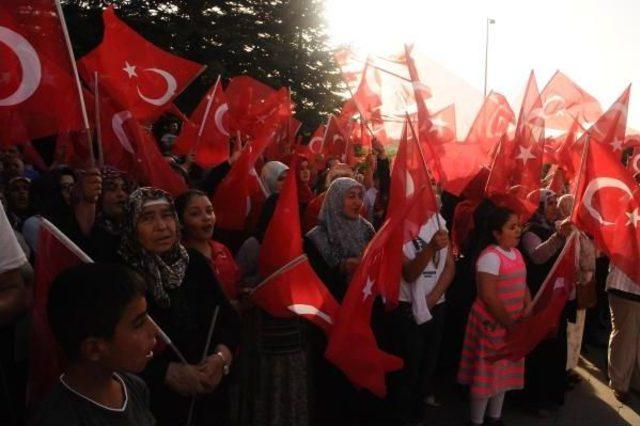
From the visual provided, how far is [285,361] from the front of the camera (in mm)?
3404

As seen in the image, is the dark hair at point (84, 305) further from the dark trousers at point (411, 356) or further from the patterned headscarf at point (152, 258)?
the dark trousers at point (411, 356)

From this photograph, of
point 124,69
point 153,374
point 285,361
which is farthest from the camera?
point 124,69

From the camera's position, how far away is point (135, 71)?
16.9 ft

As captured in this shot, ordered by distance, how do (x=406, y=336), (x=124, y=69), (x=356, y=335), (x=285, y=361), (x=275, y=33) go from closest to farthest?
(x=356, y=335) < (x=285, y=361) < (x=406, y=336) < (x=124, y=69) < (x=275, y=33)

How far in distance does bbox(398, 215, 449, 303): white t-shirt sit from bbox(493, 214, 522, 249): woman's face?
1.27 ft

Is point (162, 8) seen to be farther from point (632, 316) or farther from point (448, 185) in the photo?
point (632, 316)

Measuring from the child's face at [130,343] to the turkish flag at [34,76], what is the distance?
1754 mm

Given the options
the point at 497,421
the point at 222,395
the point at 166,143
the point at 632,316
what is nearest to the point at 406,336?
the point at 497,421

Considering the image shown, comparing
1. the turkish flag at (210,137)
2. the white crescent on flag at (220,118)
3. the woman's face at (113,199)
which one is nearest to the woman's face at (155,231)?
the woman's face at (113,199)

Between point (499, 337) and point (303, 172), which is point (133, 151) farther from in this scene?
point (499, 337)

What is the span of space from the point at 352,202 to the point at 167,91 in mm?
2431

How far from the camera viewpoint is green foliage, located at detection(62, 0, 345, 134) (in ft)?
49.5

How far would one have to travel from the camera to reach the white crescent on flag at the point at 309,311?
3021mm

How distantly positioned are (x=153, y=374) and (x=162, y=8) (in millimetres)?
15738
